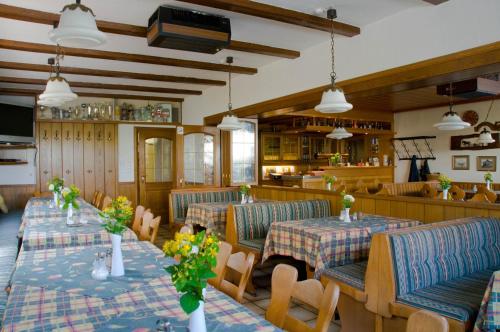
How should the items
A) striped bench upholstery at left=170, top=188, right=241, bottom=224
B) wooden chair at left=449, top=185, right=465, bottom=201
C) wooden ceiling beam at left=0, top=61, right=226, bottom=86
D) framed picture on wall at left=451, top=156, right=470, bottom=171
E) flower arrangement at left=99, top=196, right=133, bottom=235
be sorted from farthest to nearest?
framed picture on wall at left=451, top=156, right=470, bottom=171
wooden chair at left=449, top=185, right=465, bottom=201
striped bench upholstery at left=170, top=188, right=241, bottom=224
wooden ceiling beam at left=0, top=61, right=226, bottom=86
flower arrangement at left=99, top=196, right=133, bottom=235

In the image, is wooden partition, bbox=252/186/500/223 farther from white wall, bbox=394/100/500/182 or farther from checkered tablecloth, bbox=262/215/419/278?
white wall, bbox=394/100/500/182

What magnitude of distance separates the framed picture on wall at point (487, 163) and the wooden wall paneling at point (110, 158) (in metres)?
8.41

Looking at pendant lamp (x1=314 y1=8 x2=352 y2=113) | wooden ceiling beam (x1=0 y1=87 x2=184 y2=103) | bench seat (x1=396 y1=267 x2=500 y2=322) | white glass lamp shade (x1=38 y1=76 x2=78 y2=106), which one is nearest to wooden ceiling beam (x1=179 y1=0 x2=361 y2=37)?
pendant lamp (x1=314 y1=8 x2=352 y2=113)

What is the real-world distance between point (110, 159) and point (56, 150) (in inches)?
42.3

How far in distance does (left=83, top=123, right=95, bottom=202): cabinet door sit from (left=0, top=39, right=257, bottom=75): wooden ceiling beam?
11.5 feet

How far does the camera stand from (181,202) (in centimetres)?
685

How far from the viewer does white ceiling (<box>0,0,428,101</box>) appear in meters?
3.79

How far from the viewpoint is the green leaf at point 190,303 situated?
4.49 feet

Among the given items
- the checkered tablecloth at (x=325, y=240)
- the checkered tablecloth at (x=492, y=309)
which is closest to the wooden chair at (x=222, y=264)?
the checkered tablecloth at (x=325, y=240)

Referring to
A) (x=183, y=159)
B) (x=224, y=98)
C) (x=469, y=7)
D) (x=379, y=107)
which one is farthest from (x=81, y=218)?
(x=379, y=107)

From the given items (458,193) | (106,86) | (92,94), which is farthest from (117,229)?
(458,193)

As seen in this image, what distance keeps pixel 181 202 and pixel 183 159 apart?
113cm

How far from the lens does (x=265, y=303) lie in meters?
4.09

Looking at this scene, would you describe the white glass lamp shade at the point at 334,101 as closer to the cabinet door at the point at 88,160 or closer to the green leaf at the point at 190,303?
the green leaf at the point at 190,303
